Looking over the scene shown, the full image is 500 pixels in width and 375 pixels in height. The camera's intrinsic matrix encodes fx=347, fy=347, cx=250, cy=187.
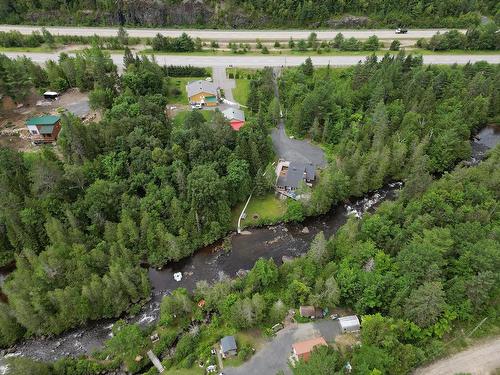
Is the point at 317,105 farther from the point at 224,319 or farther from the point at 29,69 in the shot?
the point at 29,69

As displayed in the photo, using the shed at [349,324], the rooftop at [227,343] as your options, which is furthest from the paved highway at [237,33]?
the rooftop at [227,343]

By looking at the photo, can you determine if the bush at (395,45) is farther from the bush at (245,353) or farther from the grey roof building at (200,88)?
the bush at (245,353)

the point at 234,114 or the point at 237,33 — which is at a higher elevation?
the point at 237,33

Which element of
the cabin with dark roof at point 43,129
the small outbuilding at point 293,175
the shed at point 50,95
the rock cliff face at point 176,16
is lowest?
the small outbuilding at point 293,175

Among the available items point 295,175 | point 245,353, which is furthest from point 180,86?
point 245,353

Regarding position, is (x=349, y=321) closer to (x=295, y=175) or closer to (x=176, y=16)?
(x=295, y=175)
